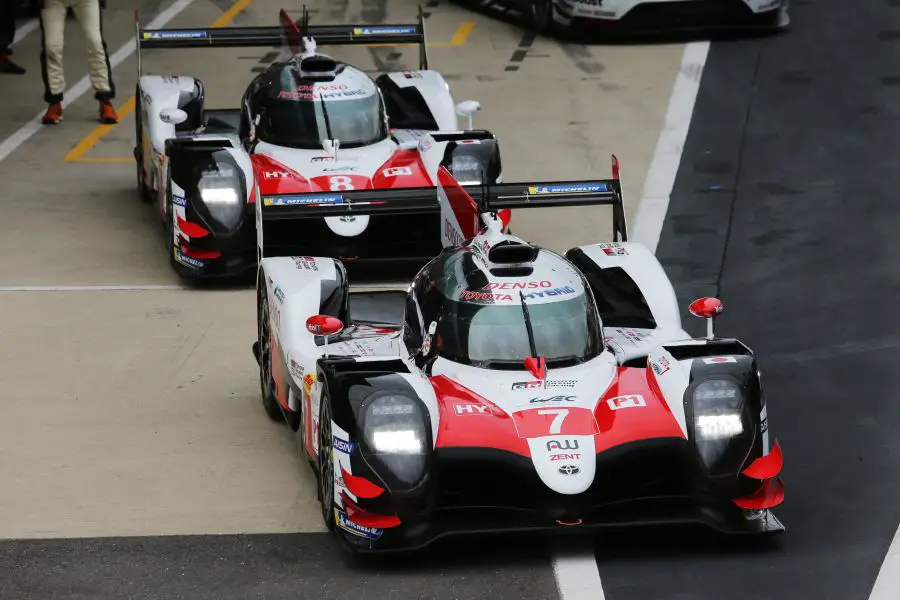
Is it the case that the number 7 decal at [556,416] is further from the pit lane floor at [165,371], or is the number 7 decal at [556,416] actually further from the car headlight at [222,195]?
the car headlight at [222,195]

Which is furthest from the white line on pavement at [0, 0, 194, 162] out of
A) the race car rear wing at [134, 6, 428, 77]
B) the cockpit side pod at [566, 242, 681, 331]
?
the cockpit side pod at [566, 242, 681, 331]

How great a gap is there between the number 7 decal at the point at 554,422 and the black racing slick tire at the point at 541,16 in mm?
14511

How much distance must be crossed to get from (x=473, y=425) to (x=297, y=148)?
6.37m

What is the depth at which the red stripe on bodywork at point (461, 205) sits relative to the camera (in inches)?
428

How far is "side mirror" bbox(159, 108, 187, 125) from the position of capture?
15156 mm

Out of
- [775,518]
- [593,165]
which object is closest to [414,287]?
[775,518]

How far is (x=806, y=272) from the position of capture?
14258mm

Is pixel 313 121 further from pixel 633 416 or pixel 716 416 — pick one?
pixel 716 416

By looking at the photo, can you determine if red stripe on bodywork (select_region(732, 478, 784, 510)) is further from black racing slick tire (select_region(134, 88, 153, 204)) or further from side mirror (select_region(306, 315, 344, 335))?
black racing slick tire (select_region(134, 88, 153, 204))

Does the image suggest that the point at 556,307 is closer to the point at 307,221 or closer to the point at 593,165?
the point at 307,221

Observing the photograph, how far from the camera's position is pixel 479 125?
19.3 m

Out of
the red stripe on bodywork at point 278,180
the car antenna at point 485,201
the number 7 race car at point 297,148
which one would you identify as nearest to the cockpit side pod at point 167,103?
the number 7 race car at point 297,148

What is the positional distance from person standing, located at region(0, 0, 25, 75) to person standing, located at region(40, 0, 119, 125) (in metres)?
2.54

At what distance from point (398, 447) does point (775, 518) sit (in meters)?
1.92
